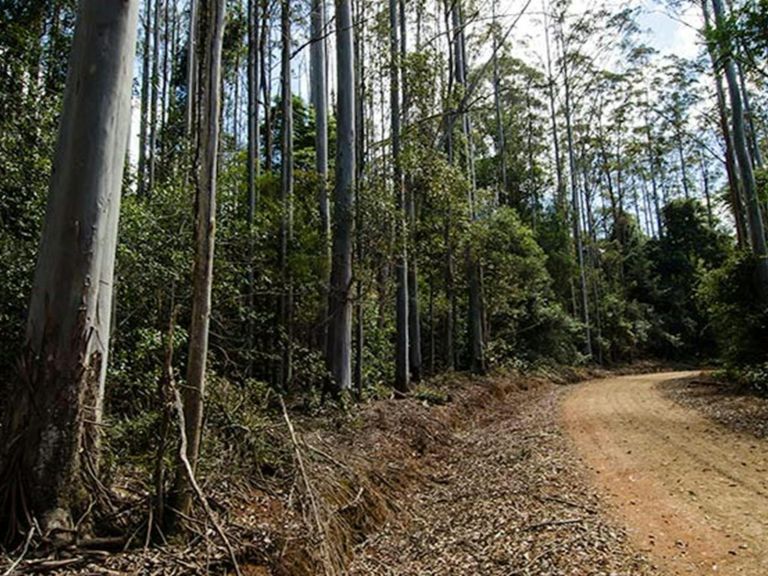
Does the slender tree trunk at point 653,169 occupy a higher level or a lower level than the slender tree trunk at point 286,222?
higher

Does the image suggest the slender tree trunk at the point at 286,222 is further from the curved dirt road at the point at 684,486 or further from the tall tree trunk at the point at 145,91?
the tall tree trunk at the point at 145,91

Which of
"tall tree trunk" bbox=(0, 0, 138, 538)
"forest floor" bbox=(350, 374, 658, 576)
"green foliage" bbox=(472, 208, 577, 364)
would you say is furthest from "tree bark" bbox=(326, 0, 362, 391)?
"green foliage" bbox=(472, 208, 577, 364)

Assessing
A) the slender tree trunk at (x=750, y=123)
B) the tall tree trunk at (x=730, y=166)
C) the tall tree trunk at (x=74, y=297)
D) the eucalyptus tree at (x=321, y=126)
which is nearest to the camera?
the tall tree trunk at (x=74, y=297)

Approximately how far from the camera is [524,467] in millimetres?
6500

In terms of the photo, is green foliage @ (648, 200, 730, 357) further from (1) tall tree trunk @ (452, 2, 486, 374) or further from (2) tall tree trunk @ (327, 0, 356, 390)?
(2) tall tree trunk @ (327, 0, 356, 390)

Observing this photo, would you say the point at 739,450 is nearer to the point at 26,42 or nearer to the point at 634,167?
the point at 26,42

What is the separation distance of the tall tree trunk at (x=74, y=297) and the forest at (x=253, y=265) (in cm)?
1

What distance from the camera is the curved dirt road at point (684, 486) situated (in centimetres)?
385

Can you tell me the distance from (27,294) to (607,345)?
1006 inches

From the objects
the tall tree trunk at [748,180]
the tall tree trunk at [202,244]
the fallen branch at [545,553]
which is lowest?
the fallen branch at [545,553]

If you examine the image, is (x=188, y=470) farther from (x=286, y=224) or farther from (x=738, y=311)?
(x=738, y=311)

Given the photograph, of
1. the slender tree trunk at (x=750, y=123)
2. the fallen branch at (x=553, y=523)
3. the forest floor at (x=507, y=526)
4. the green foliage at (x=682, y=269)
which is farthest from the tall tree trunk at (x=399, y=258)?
the green foliage at (x=682, y=269)

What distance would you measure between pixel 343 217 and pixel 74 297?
6555mm

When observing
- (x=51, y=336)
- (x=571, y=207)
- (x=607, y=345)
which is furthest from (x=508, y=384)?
(x=571, y=207)
